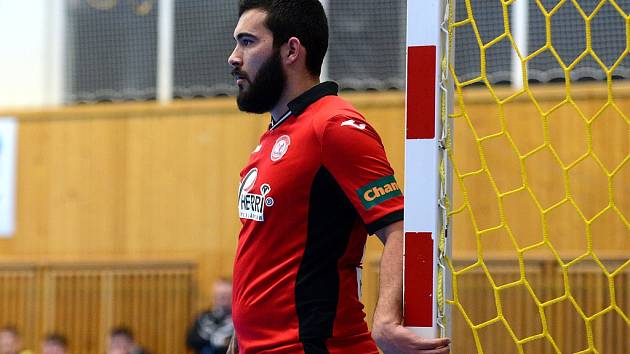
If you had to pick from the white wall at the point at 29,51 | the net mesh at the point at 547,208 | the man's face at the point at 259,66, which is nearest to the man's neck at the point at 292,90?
the man's face at the point at 259,66

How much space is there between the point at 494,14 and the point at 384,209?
490 centimetres

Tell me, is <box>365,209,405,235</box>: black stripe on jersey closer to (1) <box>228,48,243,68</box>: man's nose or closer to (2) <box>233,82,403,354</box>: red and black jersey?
(2) <box>233,82,403,354</box>: red and black jersey

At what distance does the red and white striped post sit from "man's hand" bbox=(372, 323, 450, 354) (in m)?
0.07

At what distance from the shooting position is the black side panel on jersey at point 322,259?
313 centimetres

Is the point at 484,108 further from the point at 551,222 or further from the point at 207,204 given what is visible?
the point at 207,204

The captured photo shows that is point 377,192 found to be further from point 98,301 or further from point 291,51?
point 98,301

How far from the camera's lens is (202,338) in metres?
11.3

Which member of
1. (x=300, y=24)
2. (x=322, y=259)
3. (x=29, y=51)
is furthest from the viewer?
(x=29, y=51)

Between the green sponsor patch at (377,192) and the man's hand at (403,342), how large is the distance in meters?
0.34

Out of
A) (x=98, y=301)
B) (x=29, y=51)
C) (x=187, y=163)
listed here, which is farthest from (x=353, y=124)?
A: (x=29, y=51)

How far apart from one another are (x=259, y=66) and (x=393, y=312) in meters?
0.88

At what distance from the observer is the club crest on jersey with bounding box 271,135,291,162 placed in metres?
Result: 3.27

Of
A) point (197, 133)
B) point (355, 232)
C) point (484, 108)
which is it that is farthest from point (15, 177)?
point (355, 232)

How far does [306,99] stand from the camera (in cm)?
337
